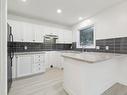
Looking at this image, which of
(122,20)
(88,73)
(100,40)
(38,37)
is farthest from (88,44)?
(88,73)

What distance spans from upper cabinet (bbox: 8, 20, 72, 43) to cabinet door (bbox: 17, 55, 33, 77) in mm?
713

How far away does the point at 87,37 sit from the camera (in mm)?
4242

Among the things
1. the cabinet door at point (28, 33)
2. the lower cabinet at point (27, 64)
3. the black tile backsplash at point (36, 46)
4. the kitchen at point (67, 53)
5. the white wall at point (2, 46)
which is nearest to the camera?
the white wall at point (2, 46)

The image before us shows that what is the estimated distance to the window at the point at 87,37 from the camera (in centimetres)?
389

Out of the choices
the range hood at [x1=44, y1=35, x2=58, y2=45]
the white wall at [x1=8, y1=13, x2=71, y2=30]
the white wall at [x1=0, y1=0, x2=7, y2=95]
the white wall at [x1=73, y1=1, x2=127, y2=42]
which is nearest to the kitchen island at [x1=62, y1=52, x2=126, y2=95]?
the white wall at [x1=73, y1=1, x2=127, y2=42]

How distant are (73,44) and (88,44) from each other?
112 cm

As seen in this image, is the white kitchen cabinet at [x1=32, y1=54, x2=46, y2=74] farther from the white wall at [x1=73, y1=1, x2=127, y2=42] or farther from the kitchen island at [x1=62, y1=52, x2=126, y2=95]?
the white wall at [x1=73, y1=1, x2=127, y2=42]

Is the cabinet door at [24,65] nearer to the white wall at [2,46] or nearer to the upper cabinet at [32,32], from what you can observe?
the upper cabinet at [32,32]

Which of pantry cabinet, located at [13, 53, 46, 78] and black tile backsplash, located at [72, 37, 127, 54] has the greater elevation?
black tile backsplash, located at [72, 37, 127, 54]

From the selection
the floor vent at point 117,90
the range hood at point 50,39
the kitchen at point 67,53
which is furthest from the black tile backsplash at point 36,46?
the floor vent at point 117,90

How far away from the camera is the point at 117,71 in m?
2.62

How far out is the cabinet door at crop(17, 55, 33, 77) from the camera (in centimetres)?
299

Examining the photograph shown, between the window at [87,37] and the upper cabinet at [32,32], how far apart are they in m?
0.82

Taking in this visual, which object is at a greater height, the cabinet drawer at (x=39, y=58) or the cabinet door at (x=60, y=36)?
the cabinet door at (x=60, y=36)
